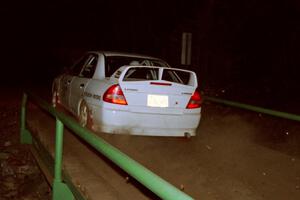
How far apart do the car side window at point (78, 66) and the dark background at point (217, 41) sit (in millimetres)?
5882

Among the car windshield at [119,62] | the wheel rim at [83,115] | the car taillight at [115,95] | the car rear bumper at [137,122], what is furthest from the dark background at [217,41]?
the car taillight at [115,95]

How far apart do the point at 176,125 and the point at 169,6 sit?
1663 centimetres

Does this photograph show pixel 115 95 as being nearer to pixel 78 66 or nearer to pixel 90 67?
pixel 90 67

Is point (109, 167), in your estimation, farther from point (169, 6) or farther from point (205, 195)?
point (169, 6)

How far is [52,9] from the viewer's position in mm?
44719

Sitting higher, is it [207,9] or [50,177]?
[207,9]

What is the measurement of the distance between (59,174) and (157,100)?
2.30 metres

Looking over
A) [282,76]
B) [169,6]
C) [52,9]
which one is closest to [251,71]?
[282,76]

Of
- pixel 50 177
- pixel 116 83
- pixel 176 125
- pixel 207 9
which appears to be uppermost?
pixel 207 9

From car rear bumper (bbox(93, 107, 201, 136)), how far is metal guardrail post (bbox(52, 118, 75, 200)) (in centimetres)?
181

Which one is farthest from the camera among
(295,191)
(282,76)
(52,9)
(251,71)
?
(52,9)

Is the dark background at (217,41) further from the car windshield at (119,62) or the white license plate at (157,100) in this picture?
the white license plate at (157,100)

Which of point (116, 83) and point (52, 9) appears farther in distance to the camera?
point (52, 9)

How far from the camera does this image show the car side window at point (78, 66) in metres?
8.59
